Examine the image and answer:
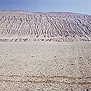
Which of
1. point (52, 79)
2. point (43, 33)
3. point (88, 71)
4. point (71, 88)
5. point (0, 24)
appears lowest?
point (71, 88)

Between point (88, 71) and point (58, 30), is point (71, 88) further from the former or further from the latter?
point (58, 30)

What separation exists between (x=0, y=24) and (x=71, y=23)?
92.2ft

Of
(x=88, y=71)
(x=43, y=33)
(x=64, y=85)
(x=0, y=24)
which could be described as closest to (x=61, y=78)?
(x=64, y=85)

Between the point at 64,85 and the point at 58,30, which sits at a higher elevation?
the point at 58,30

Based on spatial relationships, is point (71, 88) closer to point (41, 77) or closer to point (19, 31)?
point (41, 77)

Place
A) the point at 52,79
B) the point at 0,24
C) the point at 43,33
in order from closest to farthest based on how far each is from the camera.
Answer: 1. the point at 52,79
2. the point at 43,33
3. the point at 0,24

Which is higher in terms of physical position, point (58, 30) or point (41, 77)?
point (58, 30)

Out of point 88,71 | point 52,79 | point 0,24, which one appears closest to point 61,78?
point 52,79

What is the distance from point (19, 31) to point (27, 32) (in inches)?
122

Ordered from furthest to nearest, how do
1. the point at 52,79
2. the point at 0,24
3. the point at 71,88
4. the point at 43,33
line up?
1. the point at 0,24
2. the point at 43,33
3. the point at 52,79
4. the point at 71,88

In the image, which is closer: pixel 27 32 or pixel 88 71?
pixel 88 71

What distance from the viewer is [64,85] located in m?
10.9

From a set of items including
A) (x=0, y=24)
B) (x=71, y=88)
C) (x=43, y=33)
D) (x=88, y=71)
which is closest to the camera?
(x=71, y=88)

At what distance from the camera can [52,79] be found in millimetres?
12164
